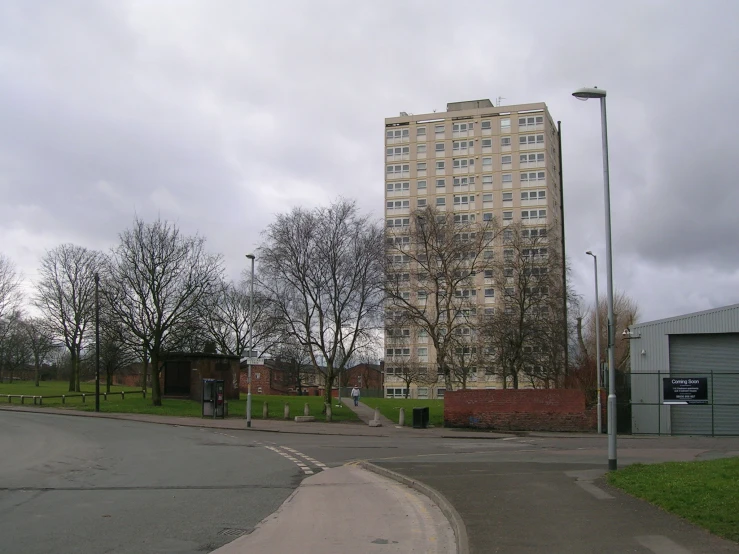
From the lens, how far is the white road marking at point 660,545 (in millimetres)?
7220

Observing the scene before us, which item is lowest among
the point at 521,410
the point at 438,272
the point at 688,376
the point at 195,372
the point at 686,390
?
the point at 521,410

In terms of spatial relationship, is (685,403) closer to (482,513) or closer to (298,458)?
(298,458)

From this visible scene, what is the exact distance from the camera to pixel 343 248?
136 ft

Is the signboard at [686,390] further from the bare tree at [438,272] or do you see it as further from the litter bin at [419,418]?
the bare tree at [438,272]

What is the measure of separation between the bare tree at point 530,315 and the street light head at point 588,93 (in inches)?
1025

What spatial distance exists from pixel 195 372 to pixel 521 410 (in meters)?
27.3

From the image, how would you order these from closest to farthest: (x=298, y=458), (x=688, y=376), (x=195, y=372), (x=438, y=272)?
(x=298, y=458)
(x=688, y=376)
(x=438, y=272)
(x=195, y=372)

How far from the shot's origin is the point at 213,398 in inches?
1567

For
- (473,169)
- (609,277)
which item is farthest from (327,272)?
(473,169)

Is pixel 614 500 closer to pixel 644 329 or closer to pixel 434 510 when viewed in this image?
pixel 434 510

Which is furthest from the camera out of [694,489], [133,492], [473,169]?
[473,169]

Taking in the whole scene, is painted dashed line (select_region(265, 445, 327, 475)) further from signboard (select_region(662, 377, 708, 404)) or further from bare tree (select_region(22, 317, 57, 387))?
bare tree (select_region(22, 317, 57, 387))

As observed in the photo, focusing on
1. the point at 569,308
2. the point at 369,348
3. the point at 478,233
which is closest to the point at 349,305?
the point at 369,348

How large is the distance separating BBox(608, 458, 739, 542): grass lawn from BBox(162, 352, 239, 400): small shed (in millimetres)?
40624
